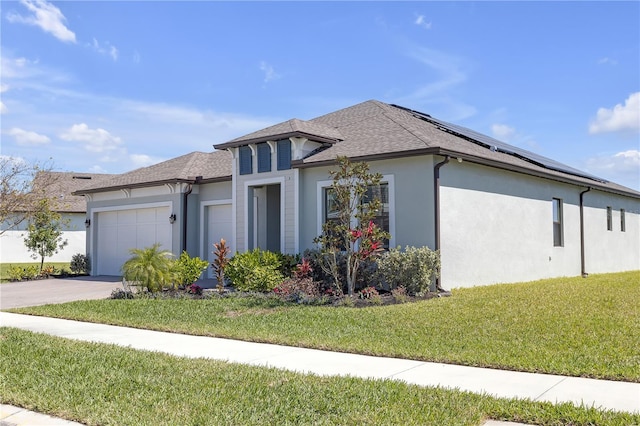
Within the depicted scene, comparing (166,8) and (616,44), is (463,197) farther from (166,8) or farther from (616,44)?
(166,8)

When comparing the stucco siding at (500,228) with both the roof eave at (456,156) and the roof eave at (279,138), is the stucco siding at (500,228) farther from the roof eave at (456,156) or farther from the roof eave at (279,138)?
the roof eave at (279,138)

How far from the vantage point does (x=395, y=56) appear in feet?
51.5

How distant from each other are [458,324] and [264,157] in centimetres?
914

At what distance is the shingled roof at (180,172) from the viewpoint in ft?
65.0

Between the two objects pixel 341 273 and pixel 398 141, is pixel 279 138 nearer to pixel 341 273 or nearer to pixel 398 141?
pixel 398 141

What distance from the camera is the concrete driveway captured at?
1523 centimetres

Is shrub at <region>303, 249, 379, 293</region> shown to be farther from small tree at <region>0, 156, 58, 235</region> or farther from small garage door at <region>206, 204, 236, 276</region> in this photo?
small tree at <region>0, 156, 58, 235</region>

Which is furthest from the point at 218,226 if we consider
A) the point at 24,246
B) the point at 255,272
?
the point at 24,246

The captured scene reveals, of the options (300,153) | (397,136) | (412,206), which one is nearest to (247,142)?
(300,153)

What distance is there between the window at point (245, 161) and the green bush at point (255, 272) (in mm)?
3022

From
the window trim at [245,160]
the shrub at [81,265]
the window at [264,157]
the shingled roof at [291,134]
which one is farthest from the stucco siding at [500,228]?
the shrub at [81,265]

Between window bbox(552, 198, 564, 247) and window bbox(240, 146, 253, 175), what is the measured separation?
10.1 m

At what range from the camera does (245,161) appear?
1762 cm

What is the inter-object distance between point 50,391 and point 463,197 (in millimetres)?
11284
